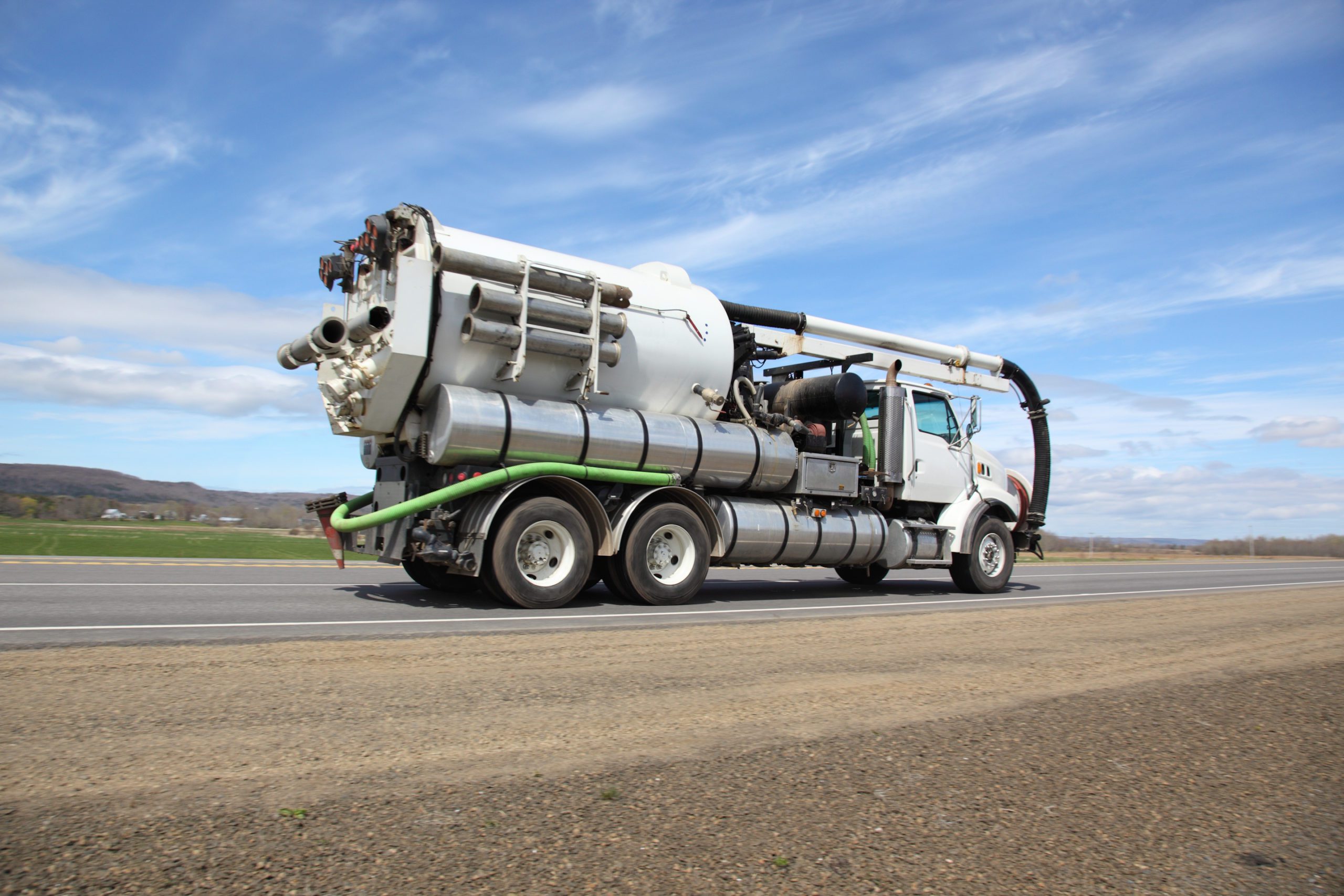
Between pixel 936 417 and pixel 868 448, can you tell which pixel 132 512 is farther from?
pixel 936 417

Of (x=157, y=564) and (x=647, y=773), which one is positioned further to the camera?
(x=157, y=564)

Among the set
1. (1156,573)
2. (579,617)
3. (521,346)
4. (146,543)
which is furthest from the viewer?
(1156,573)

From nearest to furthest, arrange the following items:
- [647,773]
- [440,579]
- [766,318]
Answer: [647,773], [440,579], [766,318]

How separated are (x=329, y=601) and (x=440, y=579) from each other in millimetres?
1903

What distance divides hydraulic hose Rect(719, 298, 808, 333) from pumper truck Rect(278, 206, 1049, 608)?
0.09 ft

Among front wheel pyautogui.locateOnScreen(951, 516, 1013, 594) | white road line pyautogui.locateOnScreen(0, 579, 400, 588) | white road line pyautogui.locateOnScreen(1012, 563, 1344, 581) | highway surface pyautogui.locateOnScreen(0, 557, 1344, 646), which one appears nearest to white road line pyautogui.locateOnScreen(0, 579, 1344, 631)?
highway surface pyautogui.locateOnScreen(0, 557, 1344, 646)

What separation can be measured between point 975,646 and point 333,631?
16.5 ft

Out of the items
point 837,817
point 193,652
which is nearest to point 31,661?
point 193,652

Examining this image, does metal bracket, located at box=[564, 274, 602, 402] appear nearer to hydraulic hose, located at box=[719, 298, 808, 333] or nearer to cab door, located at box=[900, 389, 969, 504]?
hydraulic hose, located at box=[719, 298, 808, 333]

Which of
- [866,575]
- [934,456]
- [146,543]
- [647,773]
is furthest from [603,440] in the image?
[146,543]

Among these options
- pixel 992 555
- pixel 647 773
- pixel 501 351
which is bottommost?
pixel 647 773

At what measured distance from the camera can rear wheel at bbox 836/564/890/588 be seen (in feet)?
48.6

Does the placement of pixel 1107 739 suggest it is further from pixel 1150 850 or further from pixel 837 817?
pixel 837 817

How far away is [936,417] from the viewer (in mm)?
14039
